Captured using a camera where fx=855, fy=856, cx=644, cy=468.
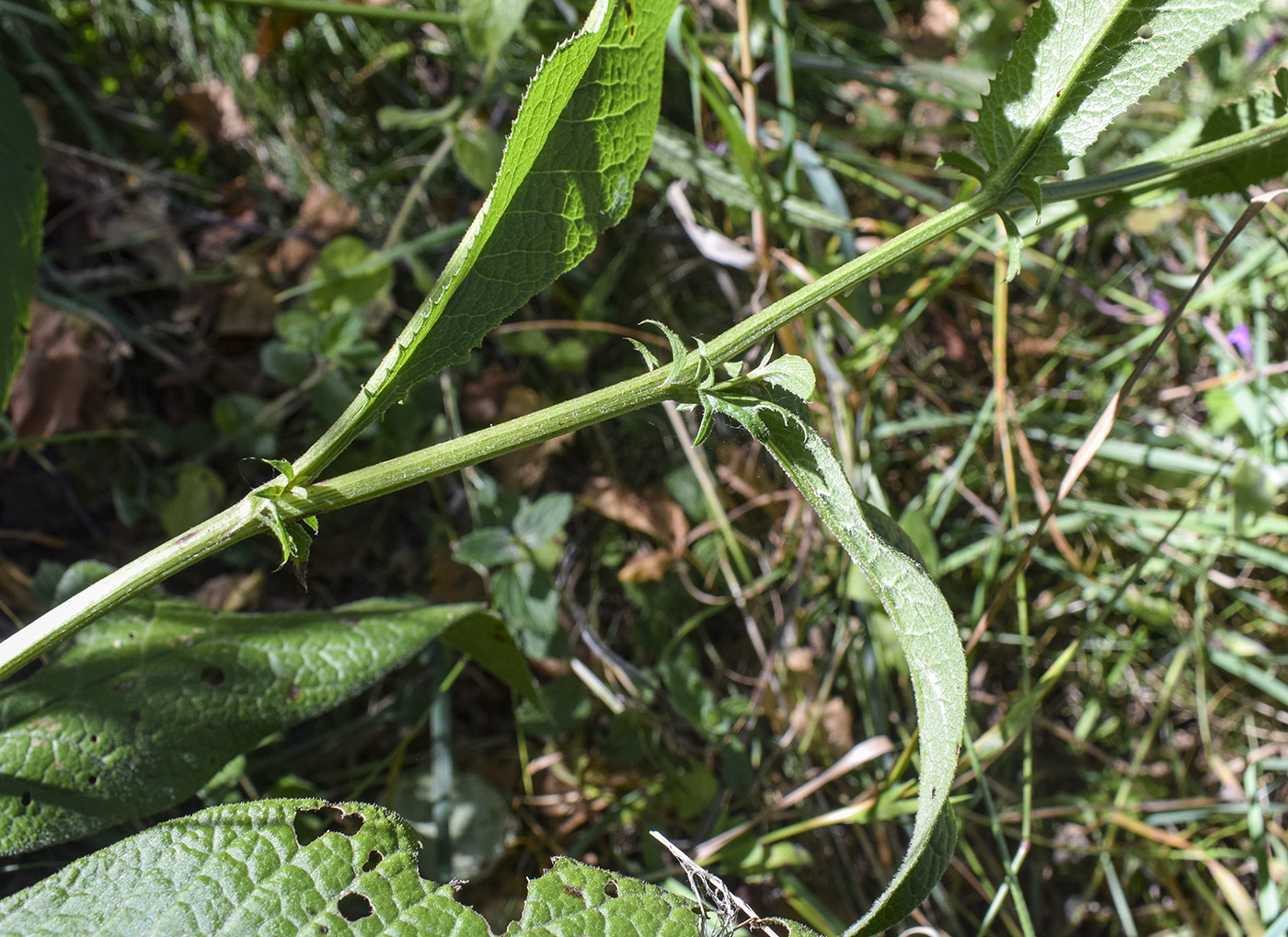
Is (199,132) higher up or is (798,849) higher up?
(199,132)

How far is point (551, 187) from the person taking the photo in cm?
106

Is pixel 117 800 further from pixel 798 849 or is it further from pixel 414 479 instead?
pixel 798 849

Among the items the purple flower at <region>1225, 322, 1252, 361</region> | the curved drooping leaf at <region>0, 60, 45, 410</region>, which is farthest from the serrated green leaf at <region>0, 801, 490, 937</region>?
the purple flower at <region>1225, 322, 1252, 361</region>

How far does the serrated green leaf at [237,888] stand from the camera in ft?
3.29

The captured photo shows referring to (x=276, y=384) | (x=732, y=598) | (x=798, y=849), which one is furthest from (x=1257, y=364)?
(x=276, y=384)

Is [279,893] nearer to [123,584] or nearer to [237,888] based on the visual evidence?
[237,888]

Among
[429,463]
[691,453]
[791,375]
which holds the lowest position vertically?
[691,453]

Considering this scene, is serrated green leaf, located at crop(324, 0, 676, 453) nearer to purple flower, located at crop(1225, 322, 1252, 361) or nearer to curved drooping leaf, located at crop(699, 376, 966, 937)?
curved drooping leaf, located at crop(699, 376, 966, 937)

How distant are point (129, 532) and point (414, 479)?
139cm

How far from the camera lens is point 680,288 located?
7.24 feet

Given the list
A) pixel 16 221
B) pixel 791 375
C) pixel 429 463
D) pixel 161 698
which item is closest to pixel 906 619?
pixel 791 375

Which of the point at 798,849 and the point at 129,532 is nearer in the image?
the point at 798,849

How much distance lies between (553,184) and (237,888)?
93 cm

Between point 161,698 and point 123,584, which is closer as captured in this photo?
point 123,584
